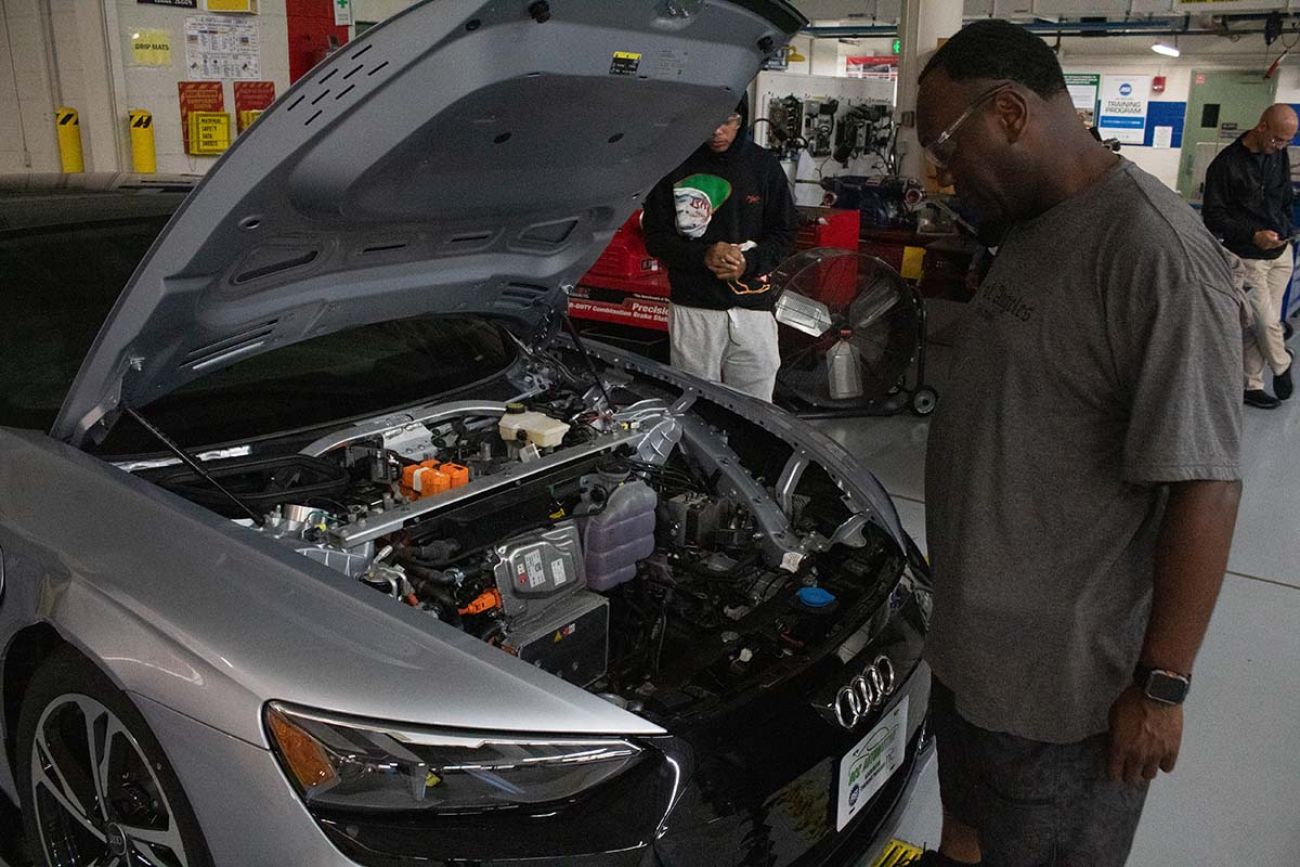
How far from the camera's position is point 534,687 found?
1253 millimetres

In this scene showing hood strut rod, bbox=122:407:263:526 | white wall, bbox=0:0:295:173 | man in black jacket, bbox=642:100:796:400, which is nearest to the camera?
hood strut rod, bbox=122:407:263:526

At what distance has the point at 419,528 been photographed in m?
1.76

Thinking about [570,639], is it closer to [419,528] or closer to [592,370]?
[419,528]

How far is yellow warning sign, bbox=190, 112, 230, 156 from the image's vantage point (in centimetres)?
581

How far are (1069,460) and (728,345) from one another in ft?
8.04

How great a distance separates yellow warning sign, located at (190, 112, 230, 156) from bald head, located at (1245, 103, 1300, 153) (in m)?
5.61

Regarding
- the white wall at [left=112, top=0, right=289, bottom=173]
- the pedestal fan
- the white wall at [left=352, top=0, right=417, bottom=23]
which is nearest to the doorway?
the pedestal fan

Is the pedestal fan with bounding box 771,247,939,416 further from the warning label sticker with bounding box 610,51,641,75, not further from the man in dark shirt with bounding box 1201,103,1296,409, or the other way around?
the warning label sticker with bounding box 610,51,641,75

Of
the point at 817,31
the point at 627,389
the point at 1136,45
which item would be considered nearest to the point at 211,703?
the point at 627,389

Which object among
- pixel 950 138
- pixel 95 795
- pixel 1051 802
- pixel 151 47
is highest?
pixel 151 47

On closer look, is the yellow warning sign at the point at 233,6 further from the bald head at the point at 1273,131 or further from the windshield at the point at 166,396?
the bald head at the point at 1273,131

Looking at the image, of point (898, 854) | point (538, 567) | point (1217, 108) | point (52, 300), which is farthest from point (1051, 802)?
point (1217, 108)

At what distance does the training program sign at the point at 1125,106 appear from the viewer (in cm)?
1523

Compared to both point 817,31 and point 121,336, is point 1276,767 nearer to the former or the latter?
point 121,336
